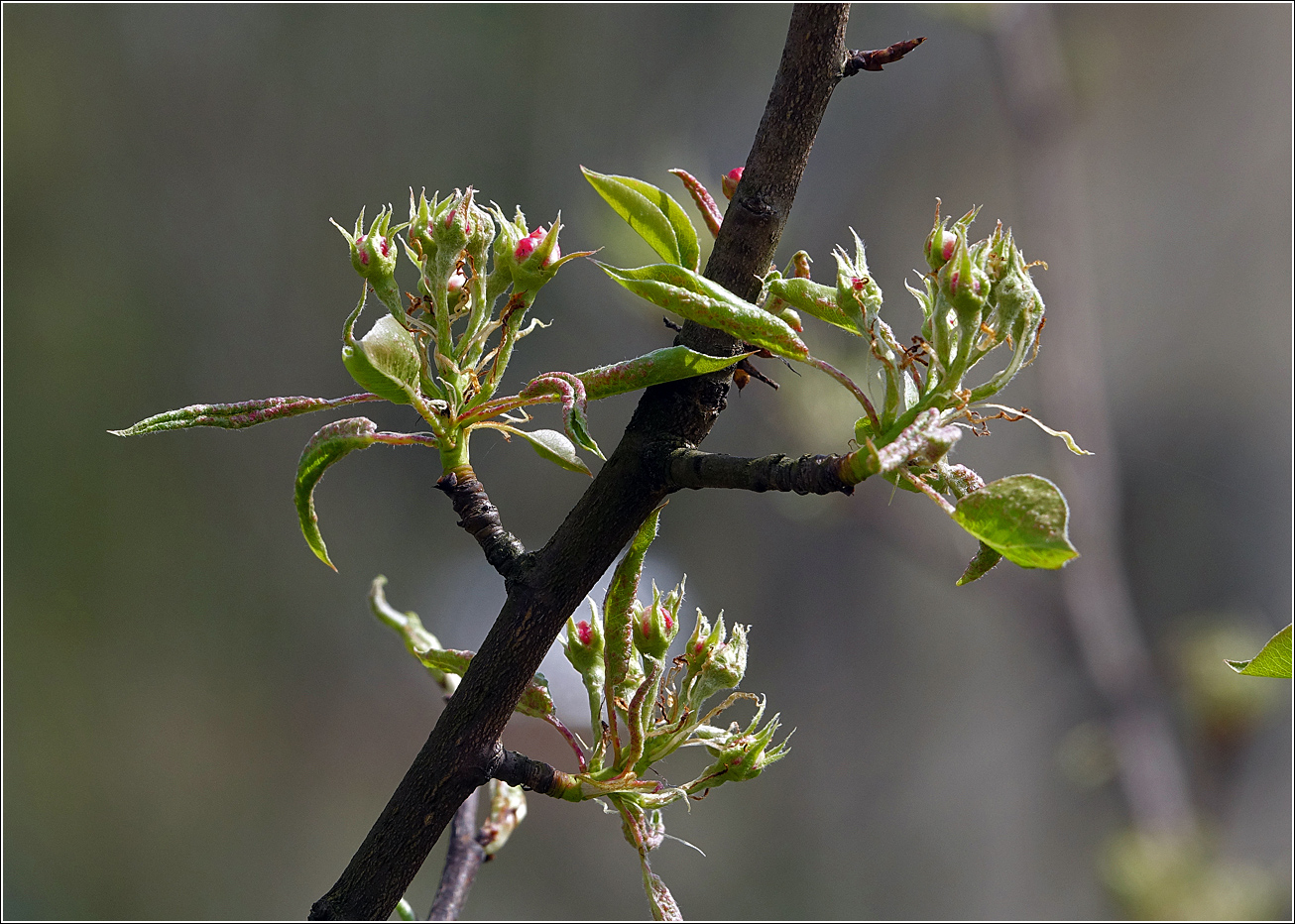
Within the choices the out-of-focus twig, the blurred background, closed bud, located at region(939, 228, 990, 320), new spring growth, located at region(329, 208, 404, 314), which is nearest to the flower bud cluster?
closed bud, located at region(939, 228, 990, 320)

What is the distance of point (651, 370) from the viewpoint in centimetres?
17

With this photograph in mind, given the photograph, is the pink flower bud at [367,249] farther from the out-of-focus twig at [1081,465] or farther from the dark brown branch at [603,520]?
the out-of-focus twig at [1081,465]

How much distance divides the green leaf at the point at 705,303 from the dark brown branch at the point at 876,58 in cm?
6

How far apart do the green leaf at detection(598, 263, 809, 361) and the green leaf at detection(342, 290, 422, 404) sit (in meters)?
0.04

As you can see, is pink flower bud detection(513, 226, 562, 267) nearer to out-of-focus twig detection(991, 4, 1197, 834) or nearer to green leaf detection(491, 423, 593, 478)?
green leaf detection(491, 423, 593, 478)

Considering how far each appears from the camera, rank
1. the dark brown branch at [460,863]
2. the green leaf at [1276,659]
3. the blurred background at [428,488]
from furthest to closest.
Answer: the blurred background at [428,488] < the dark brown branch at [460,863] < the green leaf at [1276,659]

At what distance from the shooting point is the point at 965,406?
168 millimetres

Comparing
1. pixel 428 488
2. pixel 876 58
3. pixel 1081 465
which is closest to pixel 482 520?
pixel 876 58

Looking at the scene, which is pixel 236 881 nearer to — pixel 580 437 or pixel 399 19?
pixel 399 19

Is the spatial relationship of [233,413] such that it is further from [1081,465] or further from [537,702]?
[1081,465]

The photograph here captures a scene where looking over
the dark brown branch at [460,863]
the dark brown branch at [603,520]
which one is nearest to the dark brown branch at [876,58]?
the dark brown branch at [603,520]

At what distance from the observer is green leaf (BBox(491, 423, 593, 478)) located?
18 cm

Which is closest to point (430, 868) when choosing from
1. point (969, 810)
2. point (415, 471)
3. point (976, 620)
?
point (415, 471)

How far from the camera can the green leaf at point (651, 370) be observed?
16 cm
